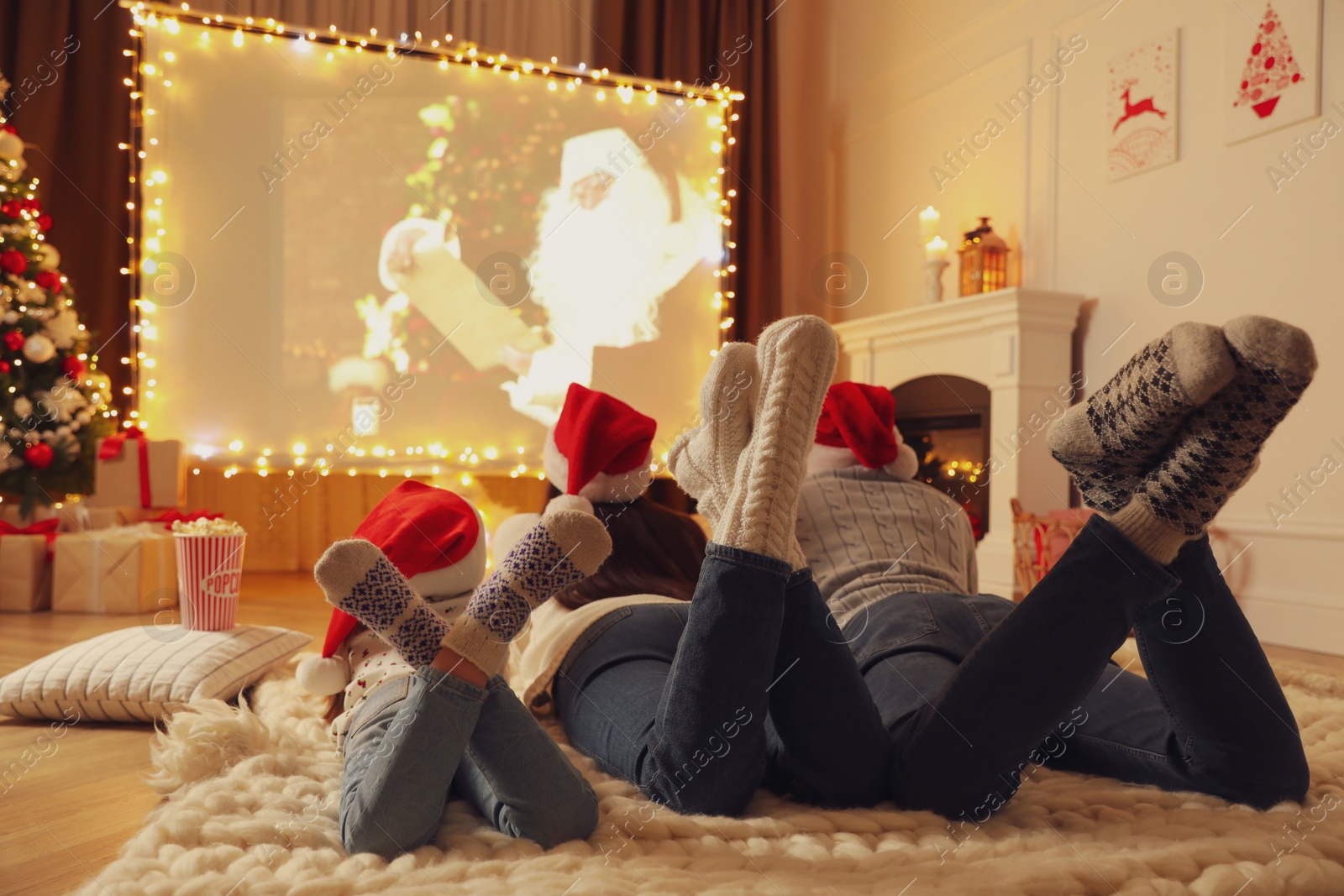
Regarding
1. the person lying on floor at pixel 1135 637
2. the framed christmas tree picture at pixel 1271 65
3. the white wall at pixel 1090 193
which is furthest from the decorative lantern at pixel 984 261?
the person lying on floor at pixel 1135 637

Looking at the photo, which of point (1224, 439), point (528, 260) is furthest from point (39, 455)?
point (1224, 439)

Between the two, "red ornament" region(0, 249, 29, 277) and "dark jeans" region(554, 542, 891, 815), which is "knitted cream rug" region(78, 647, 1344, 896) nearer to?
"dark jeans" region(554, 542, 891, 815)

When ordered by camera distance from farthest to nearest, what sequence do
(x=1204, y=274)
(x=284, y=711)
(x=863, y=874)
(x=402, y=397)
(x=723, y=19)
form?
1. (x=723, y=19)
2. (x=402, y=397)
3. (x=1204, y=274)
4. (x=284, y=711)
5. (x=863, y=874)

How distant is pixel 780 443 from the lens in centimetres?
89

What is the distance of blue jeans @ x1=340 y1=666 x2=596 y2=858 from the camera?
33.0 inches

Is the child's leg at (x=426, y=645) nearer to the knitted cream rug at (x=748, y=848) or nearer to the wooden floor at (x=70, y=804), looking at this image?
the knitted cream rug at (x=748, y=848)

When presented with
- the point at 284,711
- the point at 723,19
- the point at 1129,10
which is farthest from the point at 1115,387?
the point at 723,19

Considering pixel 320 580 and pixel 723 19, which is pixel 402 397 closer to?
pixel 723 19

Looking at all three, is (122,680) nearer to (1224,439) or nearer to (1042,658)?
(1042,658)

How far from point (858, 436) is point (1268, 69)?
7.00 ft

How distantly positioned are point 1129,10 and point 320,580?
3.28 meters

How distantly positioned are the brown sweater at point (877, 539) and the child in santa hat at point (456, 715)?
1.48 ft

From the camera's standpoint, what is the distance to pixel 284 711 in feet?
4.67

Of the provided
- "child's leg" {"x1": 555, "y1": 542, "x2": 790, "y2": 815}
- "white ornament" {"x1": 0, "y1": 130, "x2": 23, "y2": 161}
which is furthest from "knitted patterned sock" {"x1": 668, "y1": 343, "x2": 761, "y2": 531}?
"white ornament" {"x1": 0, "y1": 130, "x2": 23, "y2": 161}
